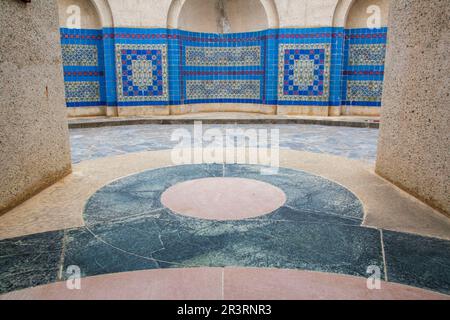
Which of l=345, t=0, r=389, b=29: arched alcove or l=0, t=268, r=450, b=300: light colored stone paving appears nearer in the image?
l=0, t=268, r=450, b=300: light colored stone paving

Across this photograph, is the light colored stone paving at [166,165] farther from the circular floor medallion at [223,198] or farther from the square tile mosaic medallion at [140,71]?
the square tile mosaic medallion at [140,71]

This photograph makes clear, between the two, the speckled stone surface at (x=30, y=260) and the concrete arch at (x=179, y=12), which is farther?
the concrete arch at (x=179, y=12)

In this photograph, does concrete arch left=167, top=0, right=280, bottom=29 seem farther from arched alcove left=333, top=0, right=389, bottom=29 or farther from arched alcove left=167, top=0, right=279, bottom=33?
arched alcove left=333, top=0, right=389, bottom=29

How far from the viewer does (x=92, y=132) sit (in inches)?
278

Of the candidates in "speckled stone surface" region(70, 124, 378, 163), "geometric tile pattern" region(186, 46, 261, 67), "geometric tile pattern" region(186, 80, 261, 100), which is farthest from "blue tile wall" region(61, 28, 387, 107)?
"speckled stone surface" region(70, 124, 378, 163)

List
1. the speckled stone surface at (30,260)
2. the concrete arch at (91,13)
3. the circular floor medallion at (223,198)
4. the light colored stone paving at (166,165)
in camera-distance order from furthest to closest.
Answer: the concrete arch at (91,13) < the circular floor medallion at (223,198) < the light colored stone paving at (166,165) < the speckled stone surface at (30,260)

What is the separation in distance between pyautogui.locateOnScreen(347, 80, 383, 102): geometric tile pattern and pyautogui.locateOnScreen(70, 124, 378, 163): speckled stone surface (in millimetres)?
1808

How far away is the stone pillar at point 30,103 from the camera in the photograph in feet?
8.93

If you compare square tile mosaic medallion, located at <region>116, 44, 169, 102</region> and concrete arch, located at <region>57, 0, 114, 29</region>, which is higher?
concrete arch, located at <region>57, 0, 114, 29</region>

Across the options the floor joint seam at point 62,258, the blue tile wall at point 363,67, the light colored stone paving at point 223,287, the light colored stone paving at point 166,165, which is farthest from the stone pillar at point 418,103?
the blue tile wall at point 363,67

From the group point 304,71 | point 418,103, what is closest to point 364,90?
point 304,71

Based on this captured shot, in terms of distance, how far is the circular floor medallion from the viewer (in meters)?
2.62

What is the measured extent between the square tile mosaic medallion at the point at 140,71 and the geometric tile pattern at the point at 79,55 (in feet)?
2.35

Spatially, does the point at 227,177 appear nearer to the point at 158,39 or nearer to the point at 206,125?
the point at 206,125
